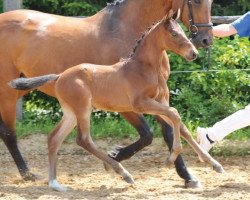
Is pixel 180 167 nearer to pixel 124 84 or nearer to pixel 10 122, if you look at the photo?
pixel 124 84

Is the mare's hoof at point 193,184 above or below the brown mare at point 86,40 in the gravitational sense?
below

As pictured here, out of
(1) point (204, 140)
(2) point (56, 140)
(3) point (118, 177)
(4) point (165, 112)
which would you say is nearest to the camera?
(4) point (165, 112)

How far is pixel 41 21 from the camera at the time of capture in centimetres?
723

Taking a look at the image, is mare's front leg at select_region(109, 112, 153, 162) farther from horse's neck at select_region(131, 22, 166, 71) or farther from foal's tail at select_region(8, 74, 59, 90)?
foal's tail at select_region(8, 74, 59, 90)

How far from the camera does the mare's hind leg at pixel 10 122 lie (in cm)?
729

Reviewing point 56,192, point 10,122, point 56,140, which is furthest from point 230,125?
point 10,122

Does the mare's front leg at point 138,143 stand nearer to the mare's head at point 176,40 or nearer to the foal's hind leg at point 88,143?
the foal's hind leg at point 88,143

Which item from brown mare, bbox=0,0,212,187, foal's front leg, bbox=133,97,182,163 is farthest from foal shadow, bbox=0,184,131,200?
foal's front leg, bbox=133,97,182,163

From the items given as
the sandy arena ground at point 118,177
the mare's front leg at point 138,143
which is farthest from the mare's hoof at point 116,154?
the sandy arena ground at point 118,177

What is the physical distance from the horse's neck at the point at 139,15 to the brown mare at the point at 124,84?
519 millimetres

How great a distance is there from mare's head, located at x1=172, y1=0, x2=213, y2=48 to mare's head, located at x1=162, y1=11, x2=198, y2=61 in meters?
0.42

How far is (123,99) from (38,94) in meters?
3.18

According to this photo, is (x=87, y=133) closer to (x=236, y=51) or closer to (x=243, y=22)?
(x=243, y=22)

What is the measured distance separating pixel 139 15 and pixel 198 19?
1.86ft
